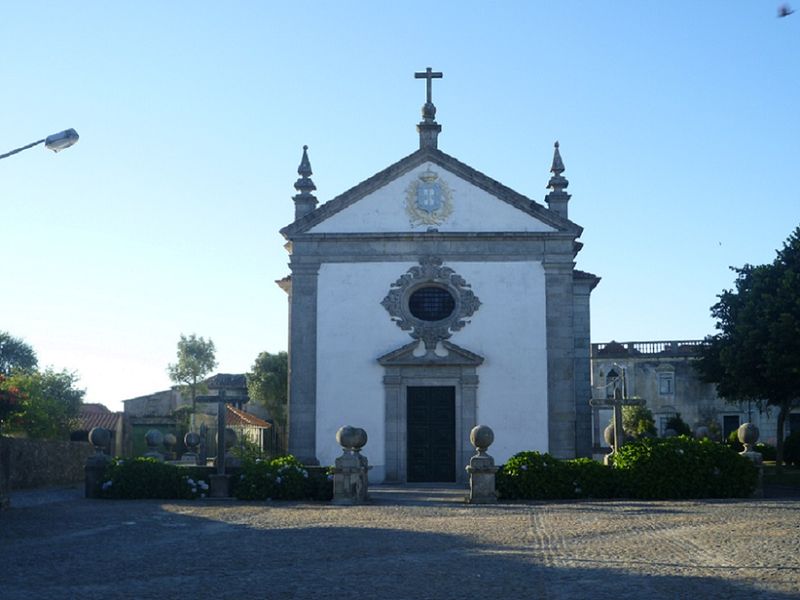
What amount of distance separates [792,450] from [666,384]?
14708 mm

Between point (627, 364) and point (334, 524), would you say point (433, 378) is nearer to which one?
point (334, 524)

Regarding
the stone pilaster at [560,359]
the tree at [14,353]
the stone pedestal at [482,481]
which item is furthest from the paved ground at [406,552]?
the tree at [14,353]

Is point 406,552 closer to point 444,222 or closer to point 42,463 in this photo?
point 444,222

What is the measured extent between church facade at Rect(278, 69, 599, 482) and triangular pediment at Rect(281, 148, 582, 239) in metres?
0.03

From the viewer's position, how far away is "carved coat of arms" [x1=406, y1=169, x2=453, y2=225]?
25.2m

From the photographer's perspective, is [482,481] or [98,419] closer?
[482,481]

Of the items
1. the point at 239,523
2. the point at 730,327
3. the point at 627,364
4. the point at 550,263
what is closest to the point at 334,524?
the point at 239,523

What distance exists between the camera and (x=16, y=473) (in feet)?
73.1

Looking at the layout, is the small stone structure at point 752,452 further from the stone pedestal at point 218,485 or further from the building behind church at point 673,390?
the building behind church at point 673,390

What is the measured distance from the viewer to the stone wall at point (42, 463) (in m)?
22.2

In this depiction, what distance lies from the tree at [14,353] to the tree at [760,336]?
48.1 meters

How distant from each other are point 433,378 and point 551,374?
2.79m

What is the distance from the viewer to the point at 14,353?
67062 mm

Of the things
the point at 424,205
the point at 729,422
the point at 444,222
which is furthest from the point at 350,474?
the point at 729,422
